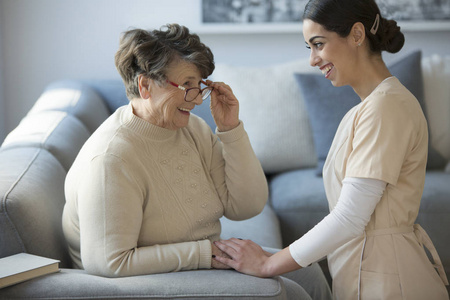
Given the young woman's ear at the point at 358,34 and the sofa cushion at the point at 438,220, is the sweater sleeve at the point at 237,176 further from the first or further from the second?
the sofa cushion at the point at 438,220

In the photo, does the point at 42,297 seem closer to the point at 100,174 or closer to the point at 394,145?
the point at 100,174

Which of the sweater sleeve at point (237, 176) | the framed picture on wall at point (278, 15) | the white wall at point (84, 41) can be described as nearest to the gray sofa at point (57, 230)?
the sweater sleeve at point (237, 176)

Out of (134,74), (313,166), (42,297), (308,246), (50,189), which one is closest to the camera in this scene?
(42,297)

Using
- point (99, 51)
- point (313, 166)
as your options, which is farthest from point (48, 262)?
point (99, 51)

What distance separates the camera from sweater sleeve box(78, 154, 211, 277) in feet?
4.36

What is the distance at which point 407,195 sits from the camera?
1.35m

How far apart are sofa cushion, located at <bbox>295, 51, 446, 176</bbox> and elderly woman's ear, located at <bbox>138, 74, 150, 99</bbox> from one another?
4.61 ft

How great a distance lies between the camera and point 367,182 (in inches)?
51.3

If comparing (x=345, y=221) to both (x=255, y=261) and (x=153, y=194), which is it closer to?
(x=255, y=261)

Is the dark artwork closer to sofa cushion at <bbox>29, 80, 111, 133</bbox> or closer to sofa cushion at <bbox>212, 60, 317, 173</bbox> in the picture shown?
sofa cushion at <bbox>212, 60, 317, 173</bbox>

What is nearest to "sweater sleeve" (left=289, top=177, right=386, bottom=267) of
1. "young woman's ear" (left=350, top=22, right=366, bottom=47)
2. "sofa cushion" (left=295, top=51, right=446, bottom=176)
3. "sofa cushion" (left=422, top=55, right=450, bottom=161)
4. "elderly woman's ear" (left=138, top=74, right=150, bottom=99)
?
"young woman's ear" (left=350, top=22, right=366, bottom=47)

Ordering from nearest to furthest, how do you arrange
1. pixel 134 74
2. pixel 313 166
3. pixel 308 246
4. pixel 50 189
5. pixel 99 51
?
pixel 308 246 → pixel 134 74 → pixel 50 189 → pixel 313 166 → pixel 99 51

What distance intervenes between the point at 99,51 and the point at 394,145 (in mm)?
2382

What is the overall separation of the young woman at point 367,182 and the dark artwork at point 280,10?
71.5 inches
